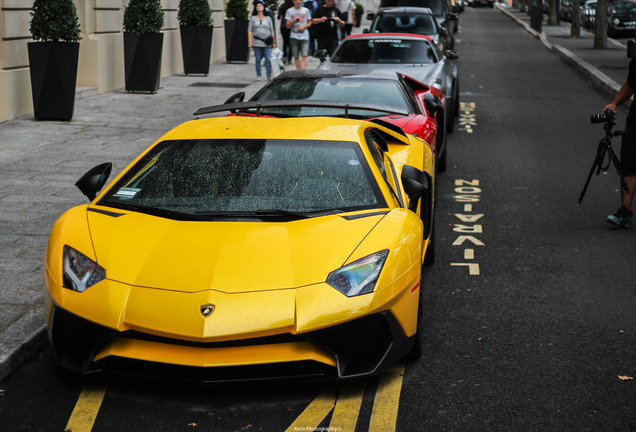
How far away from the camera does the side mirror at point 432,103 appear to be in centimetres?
990

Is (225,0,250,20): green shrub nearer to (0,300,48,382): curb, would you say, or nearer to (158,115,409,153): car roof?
(158,115,409,153): car roof

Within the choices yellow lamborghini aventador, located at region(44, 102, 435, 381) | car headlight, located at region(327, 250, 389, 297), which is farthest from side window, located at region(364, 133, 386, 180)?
car headlight, located at region(327, 250, 389, 297)

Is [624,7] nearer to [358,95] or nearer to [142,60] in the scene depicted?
[142,60]

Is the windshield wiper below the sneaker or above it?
above

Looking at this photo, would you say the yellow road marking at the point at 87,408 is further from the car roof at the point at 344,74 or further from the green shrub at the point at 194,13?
the green shrub at the point at 194,13

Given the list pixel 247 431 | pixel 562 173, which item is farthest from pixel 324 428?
pixel 562 173

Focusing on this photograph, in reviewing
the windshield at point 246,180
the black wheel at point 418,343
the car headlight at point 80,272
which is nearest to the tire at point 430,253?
the windshield at point 246,180

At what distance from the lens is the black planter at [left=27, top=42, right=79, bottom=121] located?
44.4 ft

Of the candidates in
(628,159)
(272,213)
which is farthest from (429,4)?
(272,213)

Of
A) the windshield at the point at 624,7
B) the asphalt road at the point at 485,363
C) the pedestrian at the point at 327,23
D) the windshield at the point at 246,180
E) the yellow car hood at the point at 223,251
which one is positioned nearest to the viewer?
the asphalt road at the point at 485,363

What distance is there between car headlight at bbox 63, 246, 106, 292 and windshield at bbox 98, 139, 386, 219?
55cm

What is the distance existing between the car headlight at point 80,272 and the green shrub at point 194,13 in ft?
56.8

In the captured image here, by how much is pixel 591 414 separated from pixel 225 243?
6.43 feet

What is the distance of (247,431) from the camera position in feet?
13.4
